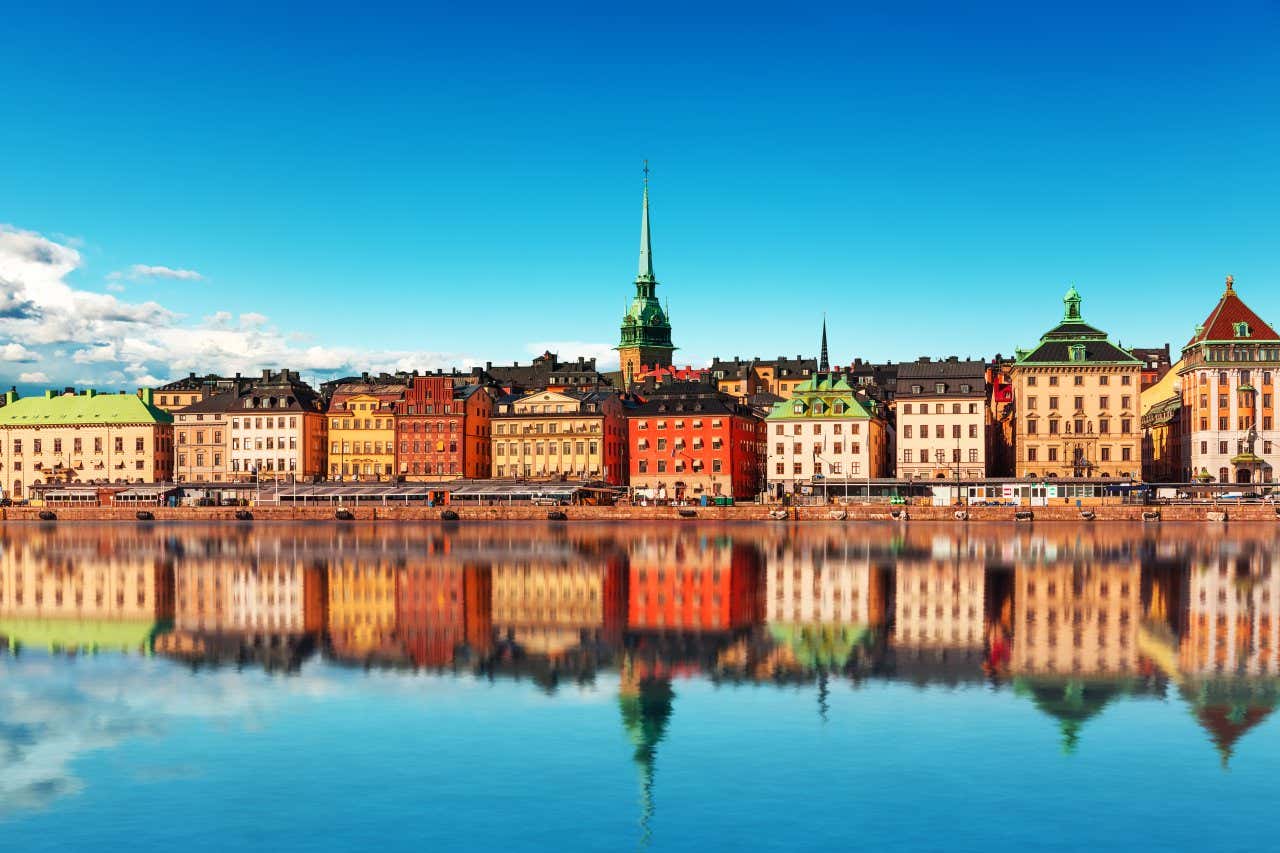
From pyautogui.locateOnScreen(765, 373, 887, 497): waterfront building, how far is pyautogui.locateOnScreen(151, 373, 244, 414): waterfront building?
3116 inches

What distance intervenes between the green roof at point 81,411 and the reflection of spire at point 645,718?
140998 mm

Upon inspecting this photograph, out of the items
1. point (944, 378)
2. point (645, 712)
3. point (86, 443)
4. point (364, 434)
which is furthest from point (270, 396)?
point (645, 712)

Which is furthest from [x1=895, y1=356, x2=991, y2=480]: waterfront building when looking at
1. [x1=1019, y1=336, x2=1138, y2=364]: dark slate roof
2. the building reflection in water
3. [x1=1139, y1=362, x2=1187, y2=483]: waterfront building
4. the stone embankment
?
the building reflection in water

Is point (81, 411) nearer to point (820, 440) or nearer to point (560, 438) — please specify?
point (560, 438)

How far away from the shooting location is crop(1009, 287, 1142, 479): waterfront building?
423 feet

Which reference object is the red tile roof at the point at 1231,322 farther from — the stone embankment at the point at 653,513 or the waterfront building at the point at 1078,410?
the stone embankment at the point at 653,513

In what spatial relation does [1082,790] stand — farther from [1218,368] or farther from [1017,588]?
[1218,368]

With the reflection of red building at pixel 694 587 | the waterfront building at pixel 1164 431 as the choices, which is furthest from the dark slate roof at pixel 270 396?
the waterfront building at pixel 1164 431

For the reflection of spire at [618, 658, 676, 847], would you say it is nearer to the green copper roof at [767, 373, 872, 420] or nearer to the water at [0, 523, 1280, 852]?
the water at [0, 523, 1280, 852]

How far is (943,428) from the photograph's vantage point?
13375 centimetres

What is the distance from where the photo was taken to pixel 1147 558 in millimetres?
75125

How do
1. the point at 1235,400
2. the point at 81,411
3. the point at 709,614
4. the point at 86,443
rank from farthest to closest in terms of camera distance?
the point at 81,411
the point at 86,443
the point at 1235,400
the point at 709,614

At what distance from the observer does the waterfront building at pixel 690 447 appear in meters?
143

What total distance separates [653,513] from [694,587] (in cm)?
7027
